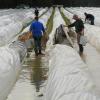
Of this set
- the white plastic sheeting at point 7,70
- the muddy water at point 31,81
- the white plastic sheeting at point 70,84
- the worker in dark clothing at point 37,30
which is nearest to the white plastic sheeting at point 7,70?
the white plastic sheeting at point 7,70

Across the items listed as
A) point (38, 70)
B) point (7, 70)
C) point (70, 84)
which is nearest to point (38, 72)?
point (38, 70)

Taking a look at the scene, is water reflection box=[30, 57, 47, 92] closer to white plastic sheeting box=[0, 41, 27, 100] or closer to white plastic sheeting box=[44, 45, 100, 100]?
white plastic sheeting box=[0, 41, 27, 100]

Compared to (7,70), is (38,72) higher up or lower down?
lower down

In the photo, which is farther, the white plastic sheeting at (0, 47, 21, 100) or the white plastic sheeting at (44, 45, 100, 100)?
the white plastic sheeting at (0, 47, 21, 100)

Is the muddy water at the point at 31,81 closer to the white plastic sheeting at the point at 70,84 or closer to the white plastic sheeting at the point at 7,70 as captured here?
the white plastic sheeting at the point at 7,70

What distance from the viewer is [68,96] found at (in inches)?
256

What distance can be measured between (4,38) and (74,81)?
15192mm

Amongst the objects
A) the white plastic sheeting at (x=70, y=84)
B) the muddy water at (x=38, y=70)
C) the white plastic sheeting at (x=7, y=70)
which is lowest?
the muddy water at (x=38, y=70)

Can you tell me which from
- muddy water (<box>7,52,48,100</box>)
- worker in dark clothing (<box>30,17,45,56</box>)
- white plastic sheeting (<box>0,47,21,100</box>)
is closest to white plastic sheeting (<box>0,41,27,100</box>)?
white plastic sheeting (<box>0,47,21,100</box>)

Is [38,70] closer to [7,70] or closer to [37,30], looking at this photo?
[7,70]

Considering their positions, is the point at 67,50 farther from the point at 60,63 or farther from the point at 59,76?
the point at 59,76

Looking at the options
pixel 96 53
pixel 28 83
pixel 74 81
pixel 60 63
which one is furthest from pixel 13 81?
pixel 96 53

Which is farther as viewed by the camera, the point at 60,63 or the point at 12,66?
the point at 12,66

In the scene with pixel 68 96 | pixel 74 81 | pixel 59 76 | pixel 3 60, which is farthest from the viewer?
pixel 3 60
